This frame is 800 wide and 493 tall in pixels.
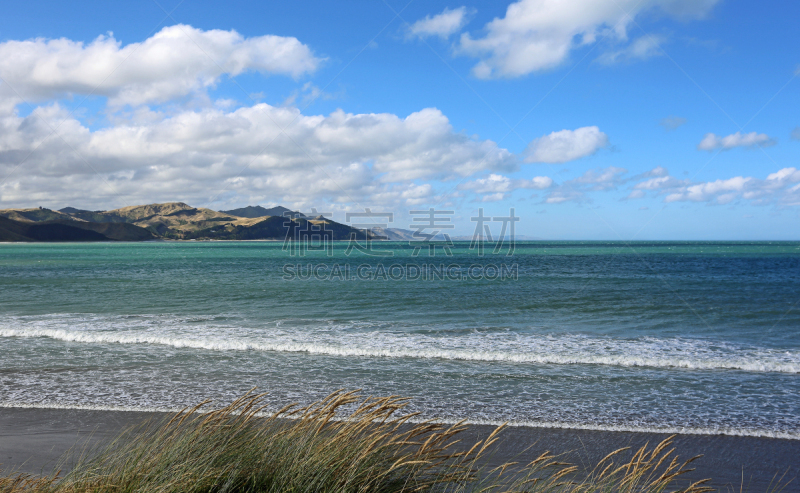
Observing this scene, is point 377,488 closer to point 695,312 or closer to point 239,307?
point 239,307

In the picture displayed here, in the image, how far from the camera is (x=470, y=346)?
46.2 feet

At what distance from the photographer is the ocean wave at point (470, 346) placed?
12352mm

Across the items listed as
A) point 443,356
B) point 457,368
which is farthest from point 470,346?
point 457,368

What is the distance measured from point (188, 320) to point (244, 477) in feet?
56.3

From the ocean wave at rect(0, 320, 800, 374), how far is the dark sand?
16.6 ft

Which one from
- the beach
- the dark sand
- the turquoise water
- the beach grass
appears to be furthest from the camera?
the turquoise water

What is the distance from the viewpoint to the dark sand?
6.13 metres

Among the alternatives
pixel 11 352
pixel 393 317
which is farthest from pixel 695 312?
pixel 11 352

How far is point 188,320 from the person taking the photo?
18.8 meters

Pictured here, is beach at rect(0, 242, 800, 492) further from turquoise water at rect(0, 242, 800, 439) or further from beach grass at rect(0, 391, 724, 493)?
beach grass at rect(0, 391, 724, 493)

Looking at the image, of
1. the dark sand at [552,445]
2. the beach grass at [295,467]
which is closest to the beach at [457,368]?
the dark sand at [552,445]

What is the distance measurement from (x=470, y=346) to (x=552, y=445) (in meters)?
7.10

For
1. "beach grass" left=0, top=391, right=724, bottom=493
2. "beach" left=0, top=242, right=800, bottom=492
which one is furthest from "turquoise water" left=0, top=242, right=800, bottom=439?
"beach grass" left=0, top=391, right=724, bottom=493

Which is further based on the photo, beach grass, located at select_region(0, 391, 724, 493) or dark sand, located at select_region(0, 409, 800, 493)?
dark sand, located at select_region(0, 409, 800, 493)
